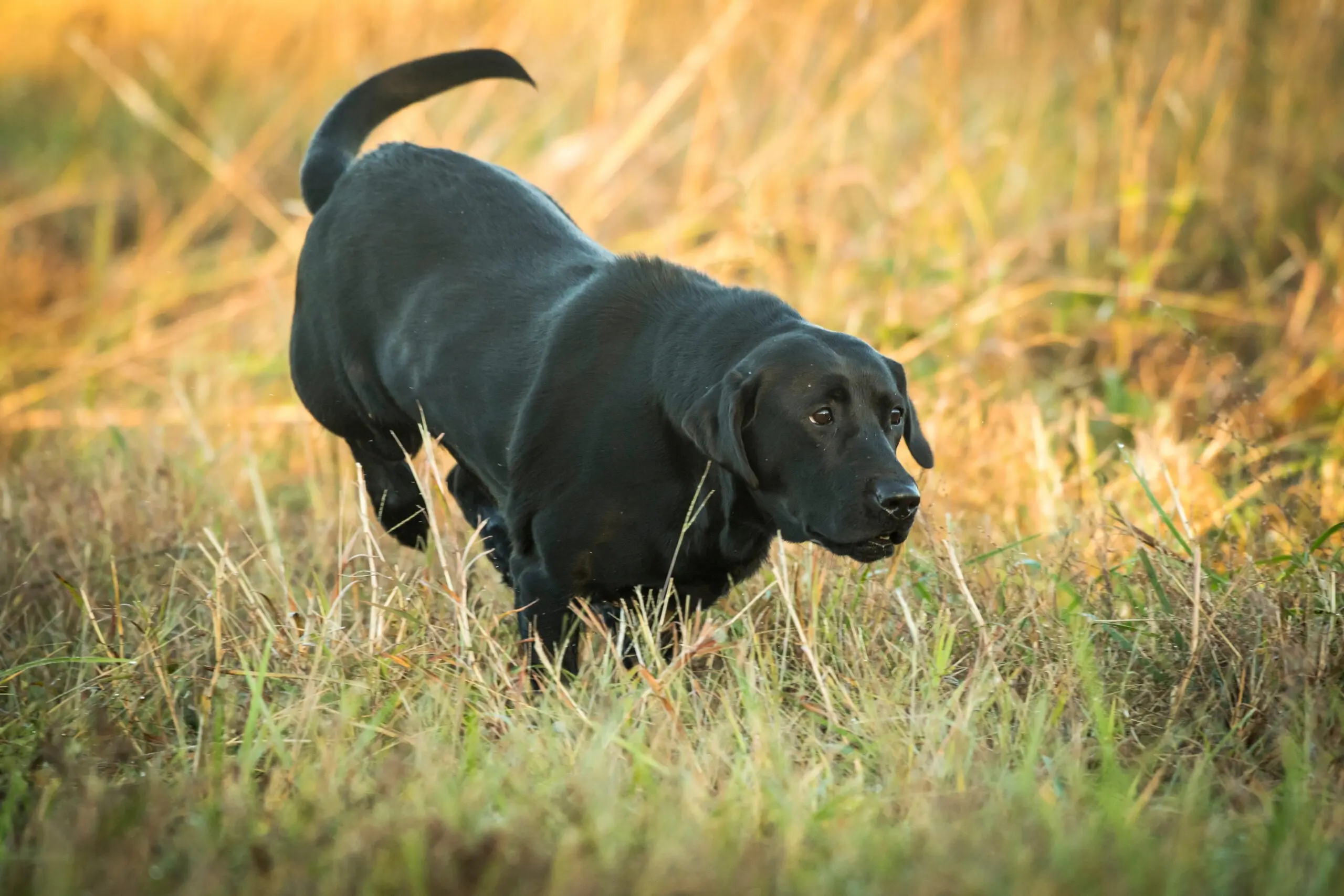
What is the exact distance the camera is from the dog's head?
2971mm

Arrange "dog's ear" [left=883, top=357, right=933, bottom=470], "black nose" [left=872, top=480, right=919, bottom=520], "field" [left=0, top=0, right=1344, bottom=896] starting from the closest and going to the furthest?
1. "field" [left=0, top=0, right=1344, bottom=896]
2. "black nose" [left=872, top=480, right=919, bottom=520]
3. "dog's ear" [left=883, top=357, right=933, bottom=470]

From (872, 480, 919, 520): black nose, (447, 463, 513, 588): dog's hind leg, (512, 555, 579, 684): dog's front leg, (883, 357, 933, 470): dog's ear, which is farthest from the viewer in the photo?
(447, 463, 513, 588): dog's hind leg

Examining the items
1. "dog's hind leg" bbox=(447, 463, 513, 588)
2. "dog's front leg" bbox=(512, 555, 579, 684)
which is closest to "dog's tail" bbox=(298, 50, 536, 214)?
"dog's hind leg" bbox=(447, 463, 513, 588)

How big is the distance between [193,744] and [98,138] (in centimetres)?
683

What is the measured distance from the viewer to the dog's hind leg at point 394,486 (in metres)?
4.39

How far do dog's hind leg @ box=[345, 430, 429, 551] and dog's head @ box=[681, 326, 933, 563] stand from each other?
1530mm

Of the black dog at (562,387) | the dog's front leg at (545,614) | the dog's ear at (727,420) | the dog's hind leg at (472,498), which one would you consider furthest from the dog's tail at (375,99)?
the dog's ear at (727,420)

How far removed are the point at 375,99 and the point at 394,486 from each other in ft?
3.99

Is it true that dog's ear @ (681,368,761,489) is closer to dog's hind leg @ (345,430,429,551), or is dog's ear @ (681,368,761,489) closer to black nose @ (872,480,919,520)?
black nose @ (872,480,919,520)

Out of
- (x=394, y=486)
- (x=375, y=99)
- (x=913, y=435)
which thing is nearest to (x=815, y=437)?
(x=913, y=435)

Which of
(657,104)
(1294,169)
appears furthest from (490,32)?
(1294,169)

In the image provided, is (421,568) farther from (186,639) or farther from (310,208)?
(310,208)

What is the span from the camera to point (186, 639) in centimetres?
352

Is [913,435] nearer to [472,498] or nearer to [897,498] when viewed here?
[897,498]
